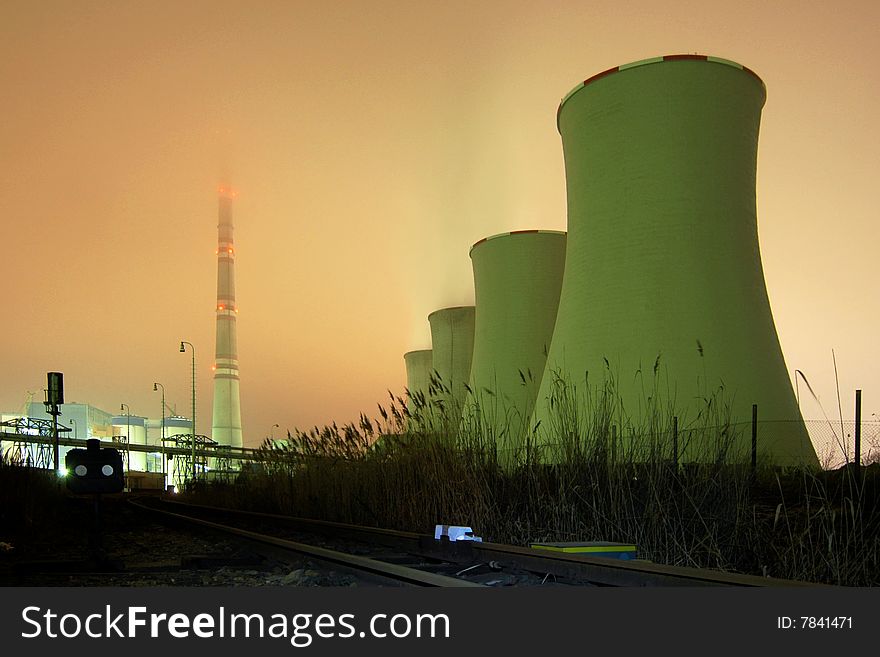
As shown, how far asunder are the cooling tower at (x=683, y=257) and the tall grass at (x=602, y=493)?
3.96ft

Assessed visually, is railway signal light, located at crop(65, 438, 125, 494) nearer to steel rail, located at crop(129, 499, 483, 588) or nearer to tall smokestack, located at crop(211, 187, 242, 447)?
steel rail, located at crop(129, 499, 483, 588)

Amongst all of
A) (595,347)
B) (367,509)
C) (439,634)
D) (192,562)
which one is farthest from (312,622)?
(595,347)

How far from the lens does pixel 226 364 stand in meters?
37.2

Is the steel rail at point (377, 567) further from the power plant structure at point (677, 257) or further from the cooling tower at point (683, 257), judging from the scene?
the cooling tower at point (683, 257)

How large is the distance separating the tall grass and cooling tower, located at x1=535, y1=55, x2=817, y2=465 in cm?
121

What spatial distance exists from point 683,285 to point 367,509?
3720mm

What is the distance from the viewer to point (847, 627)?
1.54 m

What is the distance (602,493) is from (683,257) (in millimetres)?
4408

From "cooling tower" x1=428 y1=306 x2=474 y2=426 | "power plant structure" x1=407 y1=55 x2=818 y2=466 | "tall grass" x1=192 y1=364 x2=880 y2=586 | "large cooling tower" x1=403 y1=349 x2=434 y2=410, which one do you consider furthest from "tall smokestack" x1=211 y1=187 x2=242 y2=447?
"tall grass" x1=192 y1=364 x2=880 y2=586

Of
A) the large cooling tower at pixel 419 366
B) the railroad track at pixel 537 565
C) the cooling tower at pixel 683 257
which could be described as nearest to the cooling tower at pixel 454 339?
the large cooling tower at pixel 419 366

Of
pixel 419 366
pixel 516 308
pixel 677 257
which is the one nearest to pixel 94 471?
pixel 677 257

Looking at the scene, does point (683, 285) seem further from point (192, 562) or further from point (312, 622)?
point (312, 622)

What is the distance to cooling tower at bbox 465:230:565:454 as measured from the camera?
11242 mm

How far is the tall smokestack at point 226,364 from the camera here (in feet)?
122
